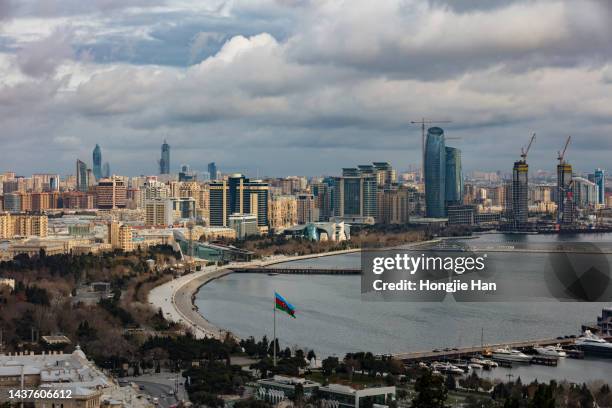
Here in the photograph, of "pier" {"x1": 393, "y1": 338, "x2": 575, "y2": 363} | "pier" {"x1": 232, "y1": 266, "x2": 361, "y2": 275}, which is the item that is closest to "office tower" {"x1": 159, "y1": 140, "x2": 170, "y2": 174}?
"pier" {"x1": 232, "y1": 266, "x2": 361, "y2": 275}

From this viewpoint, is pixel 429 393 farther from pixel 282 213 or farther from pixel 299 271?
pixel 282 213

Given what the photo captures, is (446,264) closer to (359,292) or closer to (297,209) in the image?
(359,292)

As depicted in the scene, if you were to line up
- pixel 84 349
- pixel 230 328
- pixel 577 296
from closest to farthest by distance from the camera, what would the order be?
pixel 84 349 → pixel 230 328 → pixel 577 296

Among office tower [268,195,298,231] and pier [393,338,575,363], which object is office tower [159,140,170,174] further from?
pier [393,338,575,363]

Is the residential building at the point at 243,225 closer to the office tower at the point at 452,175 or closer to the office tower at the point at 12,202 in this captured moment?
the office tower at the point at 12,202

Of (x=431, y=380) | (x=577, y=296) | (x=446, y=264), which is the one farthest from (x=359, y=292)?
(x=431, y=380)
